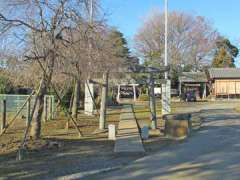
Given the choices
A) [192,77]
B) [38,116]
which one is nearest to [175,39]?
[192,77]

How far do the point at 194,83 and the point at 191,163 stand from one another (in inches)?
2614

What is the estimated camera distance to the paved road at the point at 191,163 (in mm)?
10195

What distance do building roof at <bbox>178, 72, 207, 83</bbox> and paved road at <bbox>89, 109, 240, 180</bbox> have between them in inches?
2304

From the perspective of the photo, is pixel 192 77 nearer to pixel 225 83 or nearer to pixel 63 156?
pixel 225 83

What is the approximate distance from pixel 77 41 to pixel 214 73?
58854 mm

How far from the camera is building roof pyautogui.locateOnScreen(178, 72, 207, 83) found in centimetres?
7500

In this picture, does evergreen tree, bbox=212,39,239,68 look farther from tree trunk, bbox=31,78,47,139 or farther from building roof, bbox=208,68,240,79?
tree trunk, bbox=31,78,47,139

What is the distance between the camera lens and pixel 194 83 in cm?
7738

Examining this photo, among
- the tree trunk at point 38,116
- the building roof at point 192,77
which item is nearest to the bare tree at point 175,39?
the building roof at point 192,77

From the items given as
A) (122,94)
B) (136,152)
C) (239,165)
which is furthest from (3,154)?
(122,94)

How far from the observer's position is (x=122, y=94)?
7412 centimetres

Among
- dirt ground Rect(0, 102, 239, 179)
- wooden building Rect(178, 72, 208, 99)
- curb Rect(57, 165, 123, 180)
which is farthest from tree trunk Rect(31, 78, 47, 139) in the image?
wooden building Rect(178, 72, 208, 99)

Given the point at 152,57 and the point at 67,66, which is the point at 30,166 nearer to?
the point at 67,66

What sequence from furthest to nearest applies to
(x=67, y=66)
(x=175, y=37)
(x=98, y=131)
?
(x=175, y=37)
(x=98, y=131)
(x=67, y=66)
